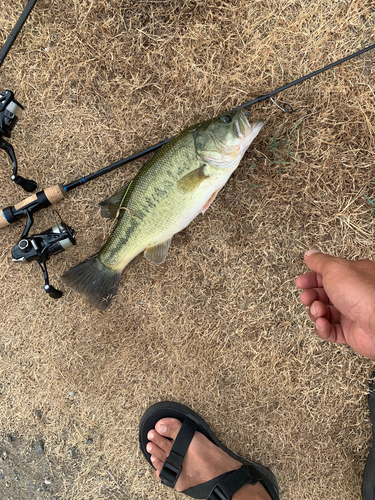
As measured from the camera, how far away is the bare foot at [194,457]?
2.30 meters

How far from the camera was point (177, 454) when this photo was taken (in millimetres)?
2381

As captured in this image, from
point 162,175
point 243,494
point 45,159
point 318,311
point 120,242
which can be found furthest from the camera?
point 45,159

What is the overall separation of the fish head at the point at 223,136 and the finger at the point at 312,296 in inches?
36.6

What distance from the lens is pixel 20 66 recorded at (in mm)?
2354

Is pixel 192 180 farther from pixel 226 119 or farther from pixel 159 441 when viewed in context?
pixel 159 441

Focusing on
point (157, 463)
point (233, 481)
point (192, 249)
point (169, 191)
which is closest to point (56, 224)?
point (169, 191)

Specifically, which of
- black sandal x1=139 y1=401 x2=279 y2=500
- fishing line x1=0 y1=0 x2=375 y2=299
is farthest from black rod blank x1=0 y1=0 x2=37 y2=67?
black sandal x1=139 y1=401 x2=279 y2=500

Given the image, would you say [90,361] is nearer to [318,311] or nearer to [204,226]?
[204,226]

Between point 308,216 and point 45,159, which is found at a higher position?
point 45,159

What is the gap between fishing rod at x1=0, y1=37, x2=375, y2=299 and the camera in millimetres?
2062

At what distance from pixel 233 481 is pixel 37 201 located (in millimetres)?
2416

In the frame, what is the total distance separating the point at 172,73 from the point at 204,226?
115cm

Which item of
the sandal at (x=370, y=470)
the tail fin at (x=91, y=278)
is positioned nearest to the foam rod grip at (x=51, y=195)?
the tail fin at (x=91, y=278)

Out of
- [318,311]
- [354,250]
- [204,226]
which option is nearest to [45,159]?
[204,226]
